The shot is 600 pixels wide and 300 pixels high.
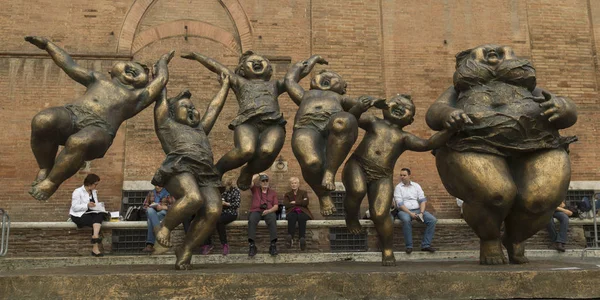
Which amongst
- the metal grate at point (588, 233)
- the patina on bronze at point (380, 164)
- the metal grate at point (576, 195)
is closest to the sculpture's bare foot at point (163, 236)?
the patina on bronze at point (380, 164)

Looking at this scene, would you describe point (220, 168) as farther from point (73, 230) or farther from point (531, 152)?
point (73, 230)

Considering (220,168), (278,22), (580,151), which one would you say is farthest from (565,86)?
(220,168)

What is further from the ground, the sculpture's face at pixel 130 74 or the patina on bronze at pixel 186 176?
the sculpture's face at pixel 130 74

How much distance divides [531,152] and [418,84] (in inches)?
321

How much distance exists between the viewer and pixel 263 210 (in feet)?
28.7

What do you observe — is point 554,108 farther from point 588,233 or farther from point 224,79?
point 588,233

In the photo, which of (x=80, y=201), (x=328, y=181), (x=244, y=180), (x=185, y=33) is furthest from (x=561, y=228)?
(x=185, y=33)

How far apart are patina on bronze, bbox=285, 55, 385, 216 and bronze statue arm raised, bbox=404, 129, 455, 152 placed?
17.7 inches

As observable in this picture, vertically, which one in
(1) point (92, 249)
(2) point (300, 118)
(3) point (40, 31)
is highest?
(3) point (40, 31)

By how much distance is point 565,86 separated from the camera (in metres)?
12.5

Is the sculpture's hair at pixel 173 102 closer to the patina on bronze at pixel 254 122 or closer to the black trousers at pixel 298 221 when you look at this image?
the patina on bronze at pixel 254 122

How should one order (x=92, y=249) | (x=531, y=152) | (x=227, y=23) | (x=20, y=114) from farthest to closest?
1. (x=227, y=23)
2. (x=20, y=114)
3. (x=92, y=249)
4. (x=531, y=152)

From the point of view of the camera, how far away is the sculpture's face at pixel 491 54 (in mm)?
4657

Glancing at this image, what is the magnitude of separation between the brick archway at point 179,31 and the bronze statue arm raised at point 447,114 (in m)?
7.81
